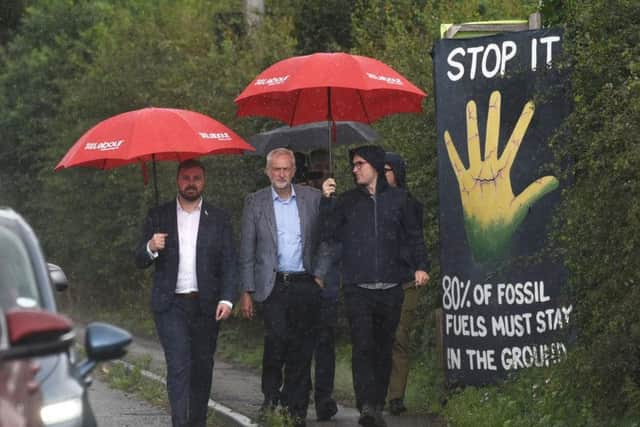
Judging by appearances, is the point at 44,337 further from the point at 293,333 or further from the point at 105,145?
the point at 293,333

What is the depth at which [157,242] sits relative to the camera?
10852 millimetres

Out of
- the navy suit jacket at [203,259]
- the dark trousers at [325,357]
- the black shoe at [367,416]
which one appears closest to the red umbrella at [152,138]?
the navy suit jacket at [203,259]

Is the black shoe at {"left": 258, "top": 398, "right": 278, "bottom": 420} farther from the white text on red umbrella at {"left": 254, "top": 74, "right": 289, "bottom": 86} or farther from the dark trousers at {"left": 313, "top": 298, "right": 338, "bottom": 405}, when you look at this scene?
the white text on red umbrella at {"left": 254, "top": 74, "right": 289, "bottom": 86}

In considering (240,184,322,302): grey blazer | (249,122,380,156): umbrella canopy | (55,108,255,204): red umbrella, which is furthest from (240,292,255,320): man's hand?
(249,122,380,156): umbrella canopy

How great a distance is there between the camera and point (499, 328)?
1219 cm

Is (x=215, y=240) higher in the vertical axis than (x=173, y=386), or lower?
higher

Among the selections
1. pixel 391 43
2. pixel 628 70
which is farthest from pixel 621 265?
pixel 391 43

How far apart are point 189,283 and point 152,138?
105 centimetres

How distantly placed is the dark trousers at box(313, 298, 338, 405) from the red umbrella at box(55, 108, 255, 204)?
1.71m

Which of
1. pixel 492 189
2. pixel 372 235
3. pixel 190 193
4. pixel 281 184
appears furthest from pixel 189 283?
pixel 492 189

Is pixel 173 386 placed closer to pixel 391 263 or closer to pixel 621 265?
pixel 391 263

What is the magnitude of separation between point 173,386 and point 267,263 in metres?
1.21

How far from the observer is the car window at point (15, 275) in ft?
23.0

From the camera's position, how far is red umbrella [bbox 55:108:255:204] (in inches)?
440
